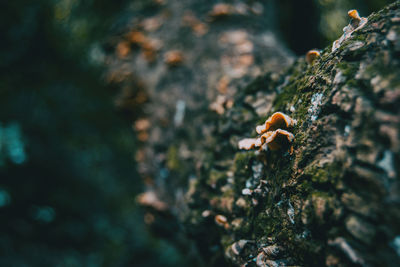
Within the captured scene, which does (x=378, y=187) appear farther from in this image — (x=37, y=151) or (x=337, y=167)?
(x=37, y=151)

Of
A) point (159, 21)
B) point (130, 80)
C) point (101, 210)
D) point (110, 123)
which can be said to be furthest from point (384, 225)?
point (101, 210)

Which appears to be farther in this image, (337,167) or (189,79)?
(189,79)

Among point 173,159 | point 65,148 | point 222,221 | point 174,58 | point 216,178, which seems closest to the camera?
point 222,221

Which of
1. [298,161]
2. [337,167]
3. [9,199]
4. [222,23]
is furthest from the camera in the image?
[9,199]

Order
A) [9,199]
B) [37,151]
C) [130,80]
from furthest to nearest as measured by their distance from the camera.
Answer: [9,199]
[37,151]
[130,80]

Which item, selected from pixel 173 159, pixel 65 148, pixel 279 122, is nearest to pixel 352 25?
pixel 279 122

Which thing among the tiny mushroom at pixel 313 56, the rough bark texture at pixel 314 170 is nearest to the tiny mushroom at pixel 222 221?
the rough bark texture at pixel 314 170

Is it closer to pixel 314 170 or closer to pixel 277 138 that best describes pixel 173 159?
pixel 277 138
